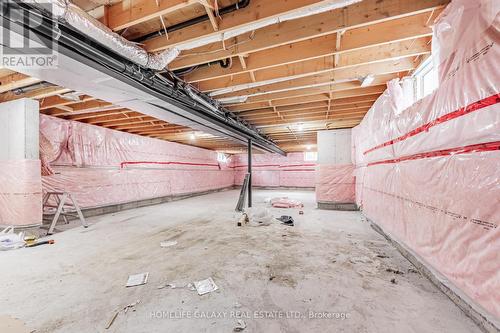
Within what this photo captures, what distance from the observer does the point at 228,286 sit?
1.89 m

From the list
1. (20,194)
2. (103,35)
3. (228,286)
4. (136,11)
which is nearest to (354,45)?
(136,11)

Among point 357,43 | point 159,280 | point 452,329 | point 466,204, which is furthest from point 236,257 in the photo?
point 357,43

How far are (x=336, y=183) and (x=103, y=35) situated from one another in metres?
5.57

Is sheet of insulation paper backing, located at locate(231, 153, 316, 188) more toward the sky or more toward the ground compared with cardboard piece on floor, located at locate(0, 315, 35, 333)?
more toward the sky

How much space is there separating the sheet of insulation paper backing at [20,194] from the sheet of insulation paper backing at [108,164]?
633 mm

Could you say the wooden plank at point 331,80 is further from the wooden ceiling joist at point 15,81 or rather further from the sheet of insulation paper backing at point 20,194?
the sheet of insulation paper backing at point 20,194

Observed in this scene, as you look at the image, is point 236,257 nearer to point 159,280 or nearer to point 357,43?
point 159,280

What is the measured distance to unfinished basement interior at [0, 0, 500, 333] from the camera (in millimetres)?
1424

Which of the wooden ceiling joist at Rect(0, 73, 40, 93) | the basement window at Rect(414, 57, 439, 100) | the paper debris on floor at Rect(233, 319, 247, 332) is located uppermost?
the wooden ceiling joist at Rect(0, 73, 40, 93)

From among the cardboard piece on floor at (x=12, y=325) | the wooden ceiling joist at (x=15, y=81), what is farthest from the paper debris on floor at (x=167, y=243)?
the wooden ceiling joist at (x=15, y=81)

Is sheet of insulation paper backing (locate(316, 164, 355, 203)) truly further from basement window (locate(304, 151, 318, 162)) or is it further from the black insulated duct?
basement window (locate(304, 151, 318, 162))

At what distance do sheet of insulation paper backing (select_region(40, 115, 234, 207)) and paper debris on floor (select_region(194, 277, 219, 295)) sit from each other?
4276 mm

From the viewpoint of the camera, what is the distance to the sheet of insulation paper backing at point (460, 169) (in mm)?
1281

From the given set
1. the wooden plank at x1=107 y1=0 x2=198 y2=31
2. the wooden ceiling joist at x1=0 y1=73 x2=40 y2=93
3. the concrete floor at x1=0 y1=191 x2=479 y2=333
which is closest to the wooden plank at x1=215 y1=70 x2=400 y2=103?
the wooden plank at x1=107 y1=0 x2=198 y2=31
